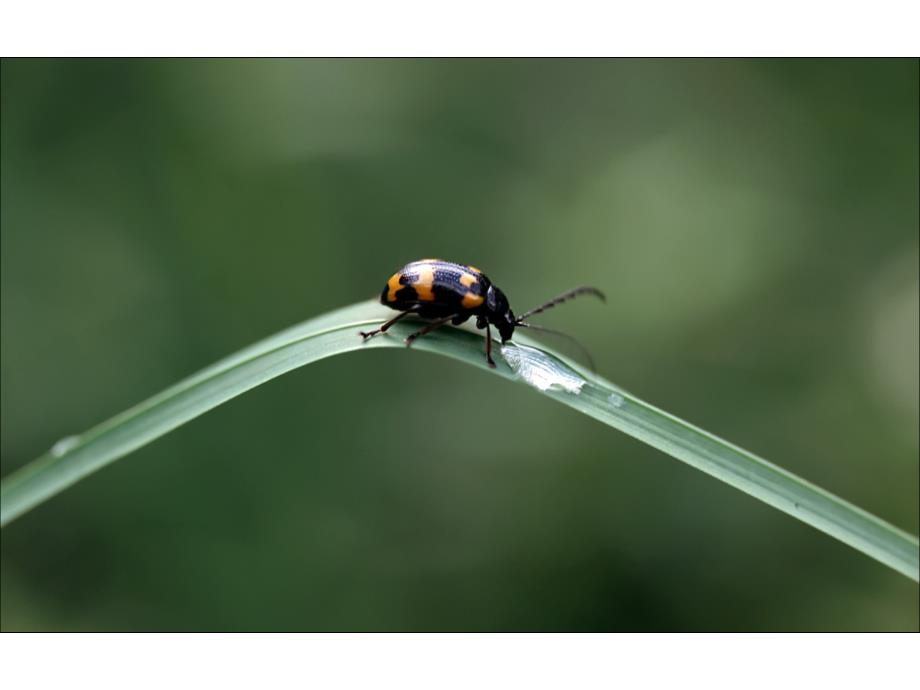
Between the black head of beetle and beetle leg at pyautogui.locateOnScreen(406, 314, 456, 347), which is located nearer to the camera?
beetle leg at pyautogui.locateOnScreen(406, 314, 456, 347)

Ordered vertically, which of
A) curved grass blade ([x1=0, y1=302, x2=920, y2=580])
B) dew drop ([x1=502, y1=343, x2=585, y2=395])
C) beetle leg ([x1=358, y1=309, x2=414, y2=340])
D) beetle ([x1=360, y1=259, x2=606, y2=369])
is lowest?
curved grass blade ([x1=0, y1=302, x2=920, y2=580])

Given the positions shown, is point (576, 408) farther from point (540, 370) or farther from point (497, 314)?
point (497, 314)

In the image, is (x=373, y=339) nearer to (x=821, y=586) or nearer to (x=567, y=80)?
(x=821, y=586)

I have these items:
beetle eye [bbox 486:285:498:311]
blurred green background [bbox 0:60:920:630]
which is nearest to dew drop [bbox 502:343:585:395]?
beetle eye [bbox 486:285:498:311]

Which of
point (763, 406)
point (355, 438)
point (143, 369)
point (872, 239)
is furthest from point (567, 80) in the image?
point (143, 369)

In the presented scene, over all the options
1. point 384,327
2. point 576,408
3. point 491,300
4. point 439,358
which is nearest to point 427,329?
point 384,327

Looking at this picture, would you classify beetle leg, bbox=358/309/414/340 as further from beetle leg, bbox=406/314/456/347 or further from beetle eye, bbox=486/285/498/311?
beetle eye, bbox=486/285/498/311
